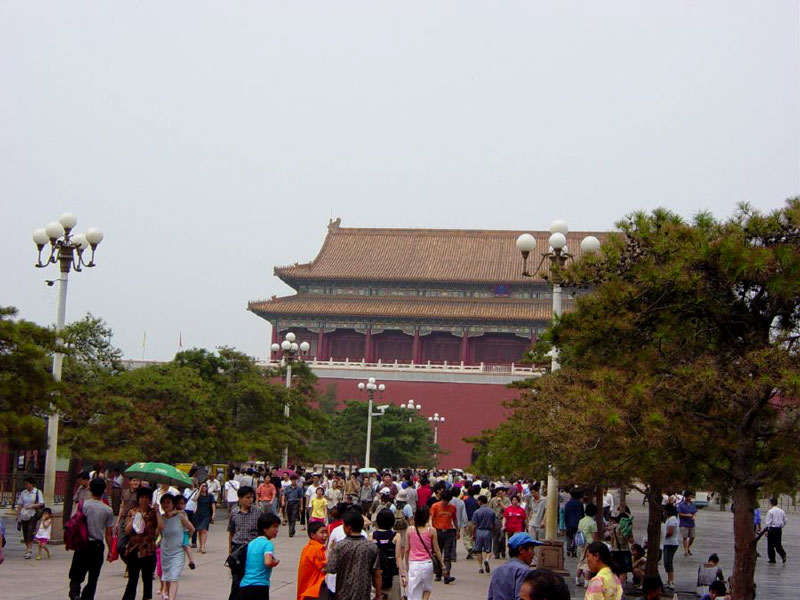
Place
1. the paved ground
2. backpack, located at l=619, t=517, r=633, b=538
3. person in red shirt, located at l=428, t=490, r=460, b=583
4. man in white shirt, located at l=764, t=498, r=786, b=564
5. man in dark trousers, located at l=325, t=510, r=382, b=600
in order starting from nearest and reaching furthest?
man in dark trousers, located at l=325, t=510, r=382, b=600, the paved ground, person in red shirt, located at l=428, t=490, r=460, b=583, backpack, located at l=619, t=517, r=633, b=538, man in white shirt, located at l=764, t=498, r=786, b=564

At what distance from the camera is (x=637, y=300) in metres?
10.3

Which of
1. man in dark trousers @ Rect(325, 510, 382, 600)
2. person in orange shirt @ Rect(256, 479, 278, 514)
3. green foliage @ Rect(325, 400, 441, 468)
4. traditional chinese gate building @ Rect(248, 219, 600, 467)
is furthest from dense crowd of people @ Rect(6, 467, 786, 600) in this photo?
traditional chinese gate building @ Rect(248, 219, 600, 467)

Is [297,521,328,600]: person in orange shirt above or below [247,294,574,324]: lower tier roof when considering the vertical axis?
below

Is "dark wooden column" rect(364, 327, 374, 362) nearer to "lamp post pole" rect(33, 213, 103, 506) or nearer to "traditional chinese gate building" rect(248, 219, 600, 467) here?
"traditional chinese gate building" rect(248, 219, 600, 467)

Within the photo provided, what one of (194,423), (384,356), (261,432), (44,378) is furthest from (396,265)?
(44,378)

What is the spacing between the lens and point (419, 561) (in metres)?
9.95

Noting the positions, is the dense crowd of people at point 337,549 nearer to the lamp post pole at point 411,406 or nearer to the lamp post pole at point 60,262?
the lamp post pole at point 60,262

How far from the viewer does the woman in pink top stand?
9828 mm

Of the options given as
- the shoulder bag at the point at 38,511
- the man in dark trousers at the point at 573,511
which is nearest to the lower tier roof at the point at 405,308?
the man in dark trousers at the point at 573,511

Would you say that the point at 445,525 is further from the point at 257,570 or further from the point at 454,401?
the point at 454,401

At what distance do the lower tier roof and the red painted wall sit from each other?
334cm

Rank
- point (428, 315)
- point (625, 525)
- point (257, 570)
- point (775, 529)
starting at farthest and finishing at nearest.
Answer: point (428, 315) → point (775, 529) → point (625, 525) → point (257, 570)

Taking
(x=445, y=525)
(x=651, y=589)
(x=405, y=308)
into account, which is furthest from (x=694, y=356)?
(x=405, y=308)

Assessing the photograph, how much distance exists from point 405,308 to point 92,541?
4553 cm
